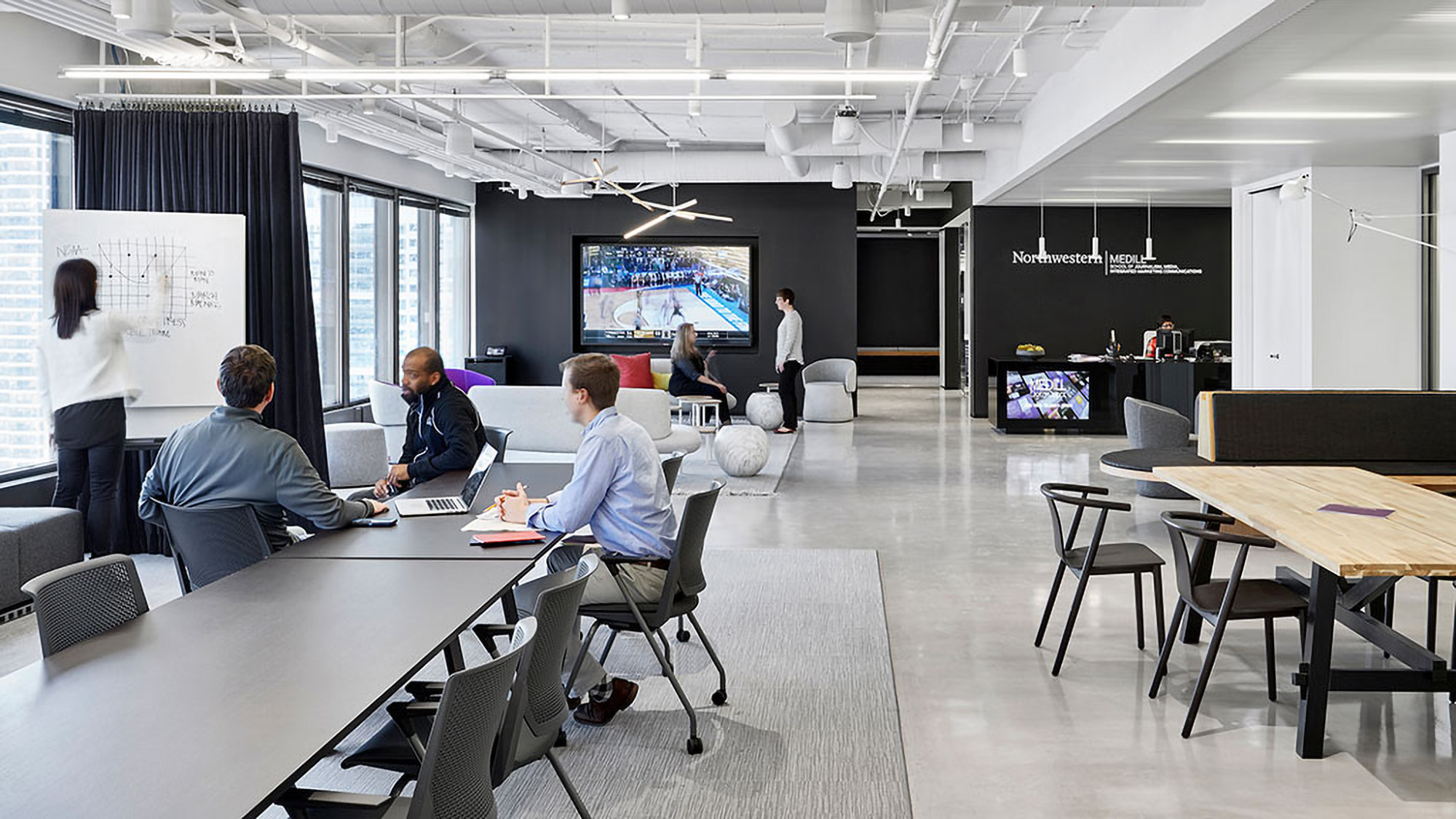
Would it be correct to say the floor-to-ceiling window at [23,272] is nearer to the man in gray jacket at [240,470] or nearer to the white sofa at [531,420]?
the white sofa at [531,420]

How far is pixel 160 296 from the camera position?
7.28 meters

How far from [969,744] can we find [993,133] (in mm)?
9591

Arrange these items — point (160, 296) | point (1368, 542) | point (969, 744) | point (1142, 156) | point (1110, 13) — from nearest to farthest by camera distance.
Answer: point (1368, 542)
point (969, 744)
point (160, 296)
point (1110, 13)
point (1142, 156)

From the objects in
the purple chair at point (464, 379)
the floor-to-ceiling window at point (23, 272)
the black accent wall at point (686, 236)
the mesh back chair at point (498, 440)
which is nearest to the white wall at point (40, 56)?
the floor-to-ceiling window at point (23, 272)

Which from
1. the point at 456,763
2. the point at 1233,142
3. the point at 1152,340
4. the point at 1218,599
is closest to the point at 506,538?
the point at 456,763

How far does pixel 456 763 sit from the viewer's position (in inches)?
87.2

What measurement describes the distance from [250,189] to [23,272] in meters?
1.55

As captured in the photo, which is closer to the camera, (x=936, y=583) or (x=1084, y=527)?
(x=936, y=583)

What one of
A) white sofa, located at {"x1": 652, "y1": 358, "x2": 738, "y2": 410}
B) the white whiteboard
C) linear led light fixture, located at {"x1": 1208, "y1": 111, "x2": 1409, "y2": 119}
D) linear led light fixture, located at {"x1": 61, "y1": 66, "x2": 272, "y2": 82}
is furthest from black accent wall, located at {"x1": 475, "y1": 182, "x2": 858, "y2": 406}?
linear led light fixture, located at {"x1": 61, "y1": 66, "x2": 272, "y2": 82}

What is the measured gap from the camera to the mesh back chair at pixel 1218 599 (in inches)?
164

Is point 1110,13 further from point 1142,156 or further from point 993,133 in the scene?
point 993,133

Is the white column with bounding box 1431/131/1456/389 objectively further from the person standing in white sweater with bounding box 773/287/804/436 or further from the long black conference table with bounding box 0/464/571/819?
the long black conference table with bounding box 0/464/571/819

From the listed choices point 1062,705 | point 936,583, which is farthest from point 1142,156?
Answer: point 1062,705

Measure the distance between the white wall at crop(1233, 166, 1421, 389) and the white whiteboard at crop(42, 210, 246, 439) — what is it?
8734mm
